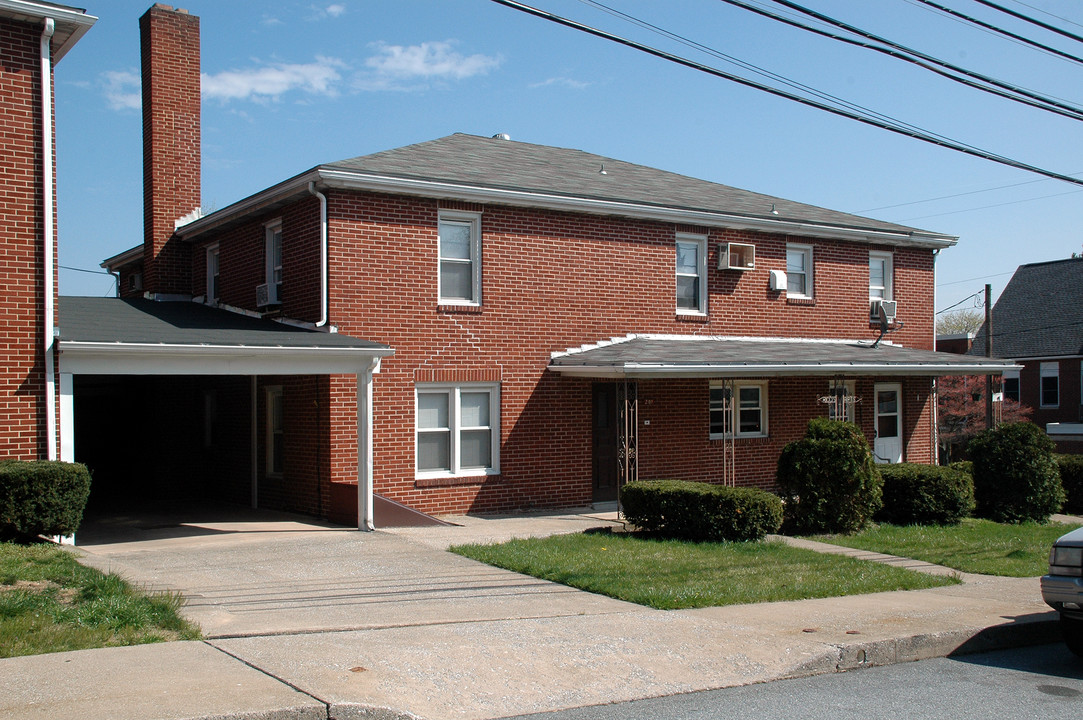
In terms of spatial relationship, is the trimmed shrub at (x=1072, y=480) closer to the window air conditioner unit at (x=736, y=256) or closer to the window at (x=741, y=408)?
the window at (x=741, y=408)

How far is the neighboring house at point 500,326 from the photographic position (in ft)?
51.4

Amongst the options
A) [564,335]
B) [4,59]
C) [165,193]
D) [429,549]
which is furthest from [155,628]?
[165,193]

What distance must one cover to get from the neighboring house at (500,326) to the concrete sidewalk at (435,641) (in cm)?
382

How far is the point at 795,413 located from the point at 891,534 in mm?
5483

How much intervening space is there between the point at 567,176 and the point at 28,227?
1018 centimetres

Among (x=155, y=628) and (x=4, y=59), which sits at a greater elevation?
(x=4, y=59)

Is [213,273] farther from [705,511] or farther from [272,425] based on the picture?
[705,511]

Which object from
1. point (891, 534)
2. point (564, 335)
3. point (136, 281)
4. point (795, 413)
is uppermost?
point (136, 281)

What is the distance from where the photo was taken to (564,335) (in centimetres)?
1777

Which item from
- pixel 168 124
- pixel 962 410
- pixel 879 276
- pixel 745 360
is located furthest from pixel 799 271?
pixel 962 410

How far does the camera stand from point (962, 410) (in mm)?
37312

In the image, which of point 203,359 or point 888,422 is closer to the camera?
point 203,359

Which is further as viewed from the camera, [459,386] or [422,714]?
[459,386]

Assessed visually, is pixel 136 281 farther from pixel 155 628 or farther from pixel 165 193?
pixel 155 628
